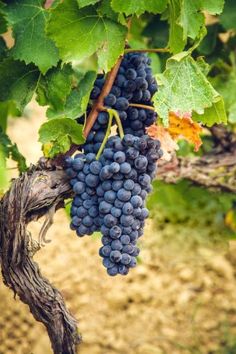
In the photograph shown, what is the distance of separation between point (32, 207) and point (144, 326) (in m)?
1.94

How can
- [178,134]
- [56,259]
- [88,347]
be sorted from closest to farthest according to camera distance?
[178,134] < [88,347] < [56,259]

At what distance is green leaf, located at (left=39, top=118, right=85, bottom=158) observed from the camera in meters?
1.70

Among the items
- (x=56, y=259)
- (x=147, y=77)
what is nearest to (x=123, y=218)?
(x=147, y=77)

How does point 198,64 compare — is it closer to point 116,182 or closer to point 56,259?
point 116,182

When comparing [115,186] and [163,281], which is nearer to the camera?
[115,186]

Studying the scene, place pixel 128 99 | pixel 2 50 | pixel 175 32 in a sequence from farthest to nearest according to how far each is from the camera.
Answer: pixel 2 50, pixel 128 99, pixel 175 32

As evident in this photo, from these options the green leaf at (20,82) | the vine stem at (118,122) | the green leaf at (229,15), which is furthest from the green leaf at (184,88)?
the green leaf at (229,15)

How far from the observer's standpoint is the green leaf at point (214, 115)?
1714 millimetres

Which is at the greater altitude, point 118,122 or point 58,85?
point 58,85

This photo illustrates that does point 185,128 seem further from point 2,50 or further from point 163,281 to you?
point 163,281

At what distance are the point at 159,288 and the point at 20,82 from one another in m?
2.19

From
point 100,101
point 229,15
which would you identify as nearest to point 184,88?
point 100,101

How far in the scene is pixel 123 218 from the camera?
65.6 inches

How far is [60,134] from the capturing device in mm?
1735
